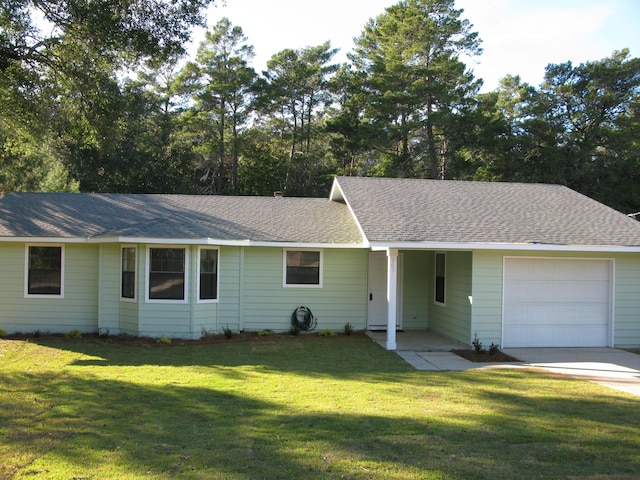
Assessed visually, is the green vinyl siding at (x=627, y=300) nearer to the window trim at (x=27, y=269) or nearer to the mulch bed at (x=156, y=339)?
the mulch bed at (x=156, y=339)

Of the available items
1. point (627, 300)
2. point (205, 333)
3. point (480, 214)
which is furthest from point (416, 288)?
point (205, 333)

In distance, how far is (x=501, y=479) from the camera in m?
4.61

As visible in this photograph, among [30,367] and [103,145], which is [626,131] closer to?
[103,145]

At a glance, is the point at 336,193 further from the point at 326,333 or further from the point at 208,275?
the point at 208,275

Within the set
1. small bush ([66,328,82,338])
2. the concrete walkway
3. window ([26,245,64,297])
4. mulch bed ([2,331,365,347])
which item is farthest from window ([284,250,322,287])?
window ([26,245,64,297])

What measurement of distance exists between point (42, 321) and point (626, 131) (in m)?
31.2

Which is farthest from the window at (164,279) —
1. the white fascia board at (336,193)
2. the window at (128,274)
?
the white fascia board at (336,193)

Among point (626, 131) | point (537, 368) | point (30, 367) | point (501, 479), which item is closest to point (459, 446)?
point (501, 479)

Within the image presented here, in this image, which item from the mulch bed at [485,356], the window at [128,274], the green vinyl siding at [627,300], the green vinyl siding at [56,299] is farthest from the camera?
the green vinyl siding at [56,299]

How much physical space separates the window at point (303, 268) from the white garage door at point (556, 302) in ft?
15.4

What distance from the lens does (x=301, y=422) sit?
6.21 meters

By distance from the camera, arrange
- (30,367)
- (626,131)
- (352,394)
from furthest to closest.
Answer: (626,131), (30,367), (352,394)

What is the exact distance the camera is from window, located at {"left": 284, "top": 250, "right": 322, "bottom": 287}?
14.1 metres

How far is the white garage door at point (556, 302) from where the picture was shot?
39.8 feet
